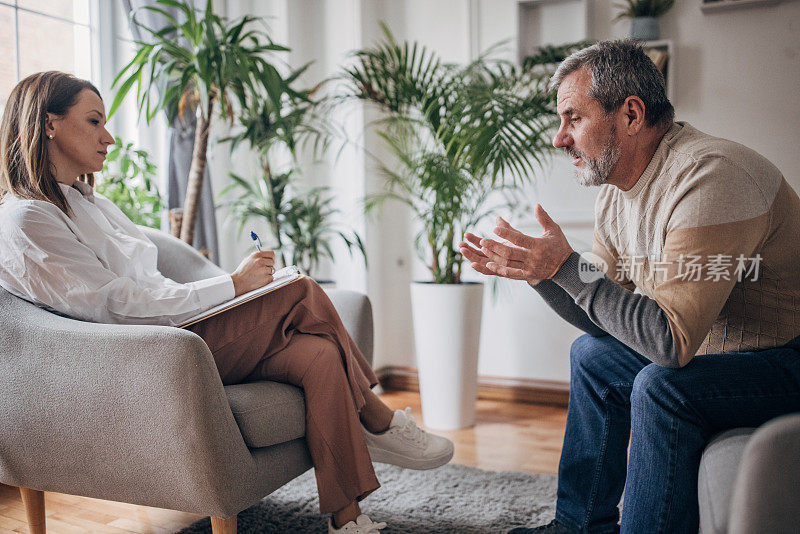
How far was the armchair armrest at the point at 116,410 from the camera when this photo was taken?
1343 mm

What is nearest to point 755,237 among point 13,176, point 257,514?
point 257,514

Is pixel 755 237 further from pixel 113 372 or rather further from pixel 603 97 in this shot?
pixel 113 372

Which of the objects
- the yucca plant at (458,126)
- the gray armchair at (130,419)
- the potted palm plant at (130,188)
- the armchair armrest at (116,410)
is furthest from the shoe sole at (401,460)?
the potted palm plant at (130,188)

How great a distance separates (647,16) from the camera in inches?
109

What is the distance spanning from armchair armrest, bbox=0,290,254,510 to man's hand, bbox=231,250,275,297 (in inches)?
13.4

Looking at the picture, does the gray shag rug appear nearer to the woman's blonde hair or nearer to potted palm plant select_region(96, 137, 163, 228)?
the woman's blonde hair

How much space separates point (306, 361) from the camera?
1652 mm

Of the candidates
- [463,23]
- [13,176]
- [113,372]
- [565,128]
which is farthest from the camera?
[463,23]

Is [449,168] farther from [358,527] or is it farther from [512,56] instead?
[358,527]

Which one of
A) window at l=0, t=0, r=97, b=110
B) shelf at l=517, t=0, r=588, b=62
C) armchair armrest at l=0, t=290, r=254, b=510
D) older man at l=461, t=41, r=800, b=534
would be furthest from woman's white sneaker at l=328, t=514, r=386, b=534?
shelf at l=517, t=0, r=588, b=62

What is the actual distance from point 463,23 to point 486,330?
141 centimetres

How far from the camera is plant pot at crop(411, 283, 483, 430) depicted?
2.69m

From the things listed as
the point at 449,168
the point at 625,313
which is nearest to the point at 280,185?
the point at 449,168

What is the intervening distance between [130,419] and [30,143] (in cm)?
71
